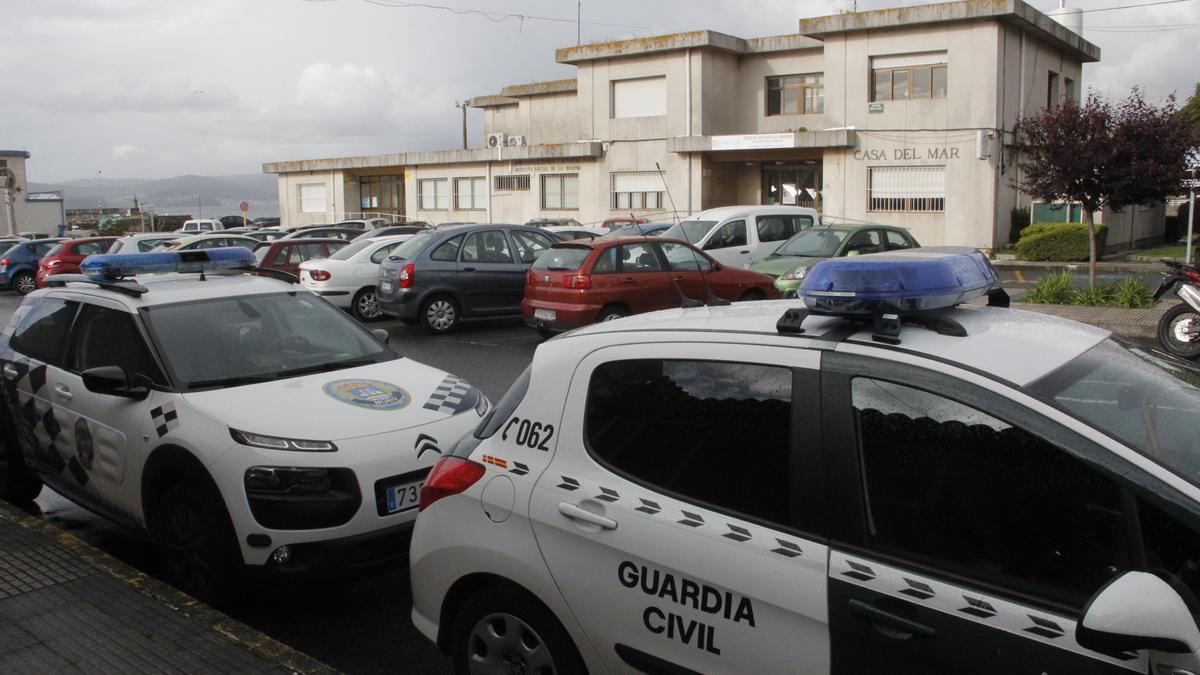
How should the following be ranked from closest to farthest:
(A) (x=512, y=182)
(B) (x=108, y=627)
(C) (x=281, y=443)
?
(B) (x=108, y=627), (C) (x=281, y=443), (A) (x=512, y=182)

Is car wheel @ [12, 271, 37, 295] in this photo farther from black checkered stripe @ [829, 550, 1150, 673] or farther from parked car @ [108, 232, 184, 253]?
black checkered stripe @ [829, 550, 1150, 673]

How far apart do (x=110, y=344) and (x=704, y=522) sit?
4.29m

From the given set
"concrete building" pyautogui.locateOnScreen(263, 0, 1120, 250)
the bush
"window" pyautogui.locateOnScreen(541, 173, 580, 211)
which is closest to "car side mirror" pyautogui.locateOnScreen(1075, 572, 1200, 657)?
"concrete building" pyautogui.locateOnScreen(263, 0, 1120, 250)

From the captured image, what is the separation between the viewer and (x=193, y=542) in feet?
16.0

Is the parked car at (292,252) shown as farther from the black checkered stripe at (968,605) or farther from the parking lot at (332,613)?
the black checkered stripe at (968,605)

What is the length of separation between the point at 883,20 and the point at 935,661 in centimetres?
3167

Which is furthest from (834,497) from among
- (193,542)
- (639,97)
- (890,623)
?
(639,97)

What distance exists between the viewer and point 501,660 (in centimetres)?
339

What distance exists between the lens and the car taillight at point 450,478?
3.51 m

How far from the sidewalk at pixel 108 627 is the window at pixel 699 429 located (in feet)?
5.19

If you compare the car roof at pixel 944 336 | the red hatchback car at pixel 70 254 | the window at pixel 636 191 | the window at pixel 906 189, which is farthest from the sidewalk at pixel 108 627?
the window at pixel 636 191

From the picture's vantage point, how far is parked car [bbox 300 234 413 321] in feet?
54.9

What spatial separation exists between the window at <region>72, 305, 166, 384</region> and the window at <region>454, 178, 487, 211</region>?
37.7 meters

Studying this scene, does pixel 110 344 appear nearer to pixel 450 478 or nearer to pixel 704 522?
pixel 450 478
